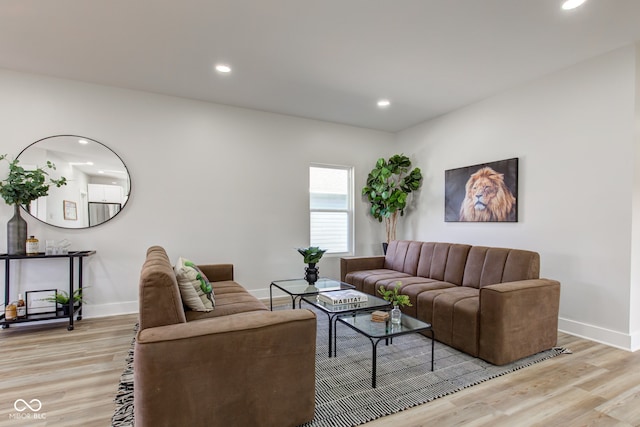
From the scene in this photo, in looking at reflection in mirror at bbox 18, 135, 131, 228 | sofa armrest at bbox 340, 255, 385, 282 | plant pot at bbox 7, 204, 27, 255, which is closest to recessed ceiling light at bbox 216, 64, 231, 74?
reflection in mirror at bbox 18, 135, 131, 228

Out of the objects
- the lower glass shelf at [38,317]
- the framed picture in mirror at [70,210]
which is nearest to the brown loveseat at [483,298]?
the lower glass shelf at [38,317]

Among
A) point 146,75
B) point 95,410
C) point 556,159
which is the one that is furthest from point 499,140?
point 95,410

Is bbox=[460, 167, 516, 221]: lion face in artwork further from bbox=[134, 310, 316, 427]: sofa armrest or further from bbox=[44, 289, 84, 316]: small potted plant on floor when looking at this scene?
bbox=[44, 289, 84, 316]: small potted plant on floor

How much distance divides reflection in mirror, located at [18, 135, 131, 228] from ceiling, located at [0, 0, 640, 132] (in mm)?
774

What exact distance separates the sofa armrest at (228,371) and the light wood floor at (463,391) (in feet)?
1.82

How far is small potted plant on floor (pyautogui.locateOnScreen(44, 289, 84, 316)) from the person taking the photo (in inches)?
129

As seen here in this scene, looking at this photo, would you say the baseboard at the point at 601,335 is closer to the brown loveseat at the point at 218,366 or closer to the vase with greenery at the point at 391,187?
the vase with greenery at the point at 391,187

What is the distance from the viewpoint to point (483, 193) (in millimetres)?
3980

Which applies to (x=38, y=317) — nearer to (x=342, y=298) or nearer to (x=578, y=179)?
(x=342, y=298)

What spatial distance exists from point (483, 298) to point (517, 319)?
29 centimetres

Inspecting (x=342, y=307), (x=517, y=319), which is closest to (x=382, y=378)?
(x=342, y=307)

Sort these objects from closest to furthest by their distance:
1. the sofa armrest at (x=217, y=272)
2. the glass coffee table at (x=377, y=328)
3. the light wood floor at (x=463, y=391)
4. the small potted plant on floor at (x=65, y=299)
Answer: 1. the light wood floor at (x=463, y=391)
2. the glass coffee table at (x=377, y=328)
3. the small potted plant on floor at (x=65, y=299)
4. the sofa armrest at (x=217, y=272)

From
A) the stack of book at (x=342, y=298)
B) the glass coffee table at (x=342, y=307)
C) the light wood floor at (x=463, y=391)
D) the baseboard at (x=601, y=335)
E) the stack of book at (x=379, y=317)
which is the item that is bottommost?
the light wood floor at (x=463, y=391)

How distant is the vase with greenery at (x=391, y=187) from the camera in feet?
15.9
